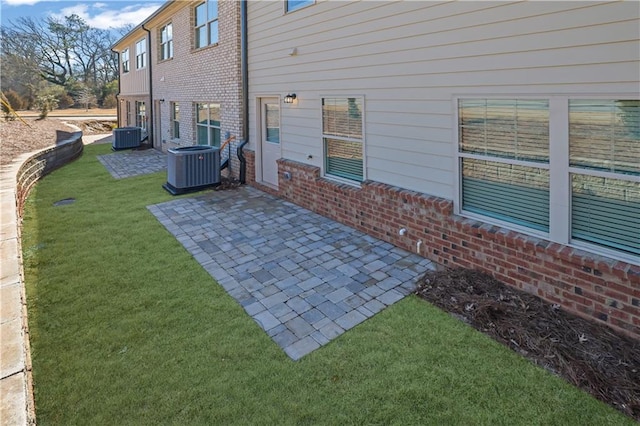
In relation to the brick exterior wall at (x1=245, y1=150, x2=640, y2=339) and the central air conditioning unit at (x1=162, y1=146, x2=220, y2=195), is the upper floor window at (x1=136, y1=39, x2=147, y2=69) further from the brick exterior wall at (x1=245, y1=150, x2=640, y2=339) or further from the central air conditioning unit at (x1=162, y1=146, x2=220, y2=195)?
the brick exterior wall at (x1=245, y1=150, x2=640, y2=339)

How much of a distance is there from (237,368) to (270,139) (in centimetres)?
660

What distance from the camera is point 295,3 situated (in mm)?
7547

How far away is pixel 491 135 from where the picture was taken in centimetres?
452

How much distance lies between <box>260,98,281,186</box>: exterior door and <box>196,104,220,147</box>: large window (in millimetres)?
2424

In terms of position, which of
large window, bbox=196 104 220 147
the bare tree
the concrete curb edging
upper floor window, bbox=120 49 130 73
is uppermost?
the bare tree

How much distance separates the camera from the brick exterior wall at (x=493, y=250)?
3.50 metres

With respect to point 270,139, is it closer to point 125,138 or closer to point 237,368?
point 237,368

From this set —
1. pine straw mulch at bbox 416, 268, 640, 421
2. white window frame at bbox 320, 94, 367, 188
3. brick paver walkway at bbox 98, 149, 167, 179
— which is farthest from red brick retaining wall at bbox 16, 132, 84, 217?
pine straw mulch at bbox 416, 268, 640, 421

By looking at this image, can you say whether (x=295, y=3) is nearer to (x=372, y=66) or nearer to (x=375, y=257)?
(x=372, y=66)

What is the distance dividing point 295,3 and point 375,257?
5156 millimetres

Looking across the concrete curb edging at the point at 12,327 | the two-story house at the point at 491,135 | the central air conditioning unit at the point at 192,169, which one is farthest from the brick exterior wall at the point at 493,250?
the concrete curb edging at the point at 12,327

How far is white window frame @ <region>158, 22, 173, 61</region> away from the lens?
565 inches

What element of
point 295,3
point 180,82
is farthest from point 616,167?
point 180,82

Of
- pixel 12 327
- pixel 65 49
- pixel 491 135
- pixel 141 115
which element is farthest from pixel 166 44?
pixel 65 49
